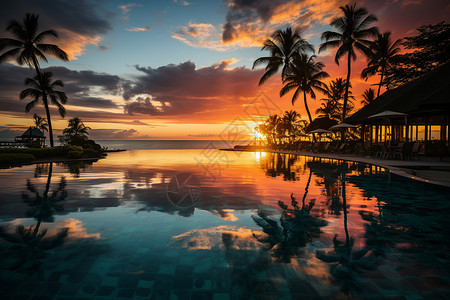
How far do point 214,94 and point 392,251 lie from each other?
3313 cm

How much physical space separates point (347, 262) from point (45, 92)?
32076mm

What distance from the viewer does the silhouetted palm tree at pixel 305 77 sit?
95.3ft

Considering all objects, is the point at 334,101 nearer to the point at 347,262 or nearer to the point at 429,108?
the point at 429,108

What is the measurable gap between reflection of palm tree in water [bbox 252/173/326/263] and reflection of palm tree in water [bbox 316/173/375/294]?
0.39m

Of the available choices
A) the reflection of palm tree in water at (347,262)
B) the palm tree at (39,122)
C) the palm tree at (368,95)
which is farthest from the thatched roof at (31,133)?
the palm tree at (368,95)

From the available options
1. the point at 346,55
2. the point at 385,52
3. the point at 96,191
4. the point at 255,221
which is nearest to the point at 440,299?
the point at 255,221

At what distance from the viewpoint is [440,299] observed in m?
2.46

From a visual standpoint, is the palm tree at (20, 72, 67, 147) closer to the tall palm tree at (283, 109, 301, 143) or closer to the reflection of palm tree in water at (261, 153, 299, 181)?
the reflection of palm tree in water at (261, 153, 299, 181)

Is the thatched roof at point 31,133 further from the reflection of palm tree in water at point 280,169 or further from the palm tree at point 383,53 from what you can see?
the palm tree at point 383,53

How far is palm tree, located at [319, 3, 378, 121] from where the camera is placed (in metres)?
24.9

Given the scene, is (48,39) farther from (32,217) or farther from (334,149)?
(334,149)

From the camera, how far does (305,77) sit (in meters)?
29.4

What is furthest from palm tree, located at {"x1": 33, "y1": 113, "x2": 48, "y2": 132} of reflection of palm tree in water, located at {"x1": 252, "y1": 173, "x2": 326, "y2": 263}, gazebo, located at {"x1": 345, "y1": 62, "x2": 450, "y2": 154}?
reflection of palm tree in water, located at {"x1": 252, "y1": 173, "x2": 326, "y2": 263}

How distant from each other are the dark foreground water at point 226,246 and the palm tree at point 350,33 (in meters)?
22.9
